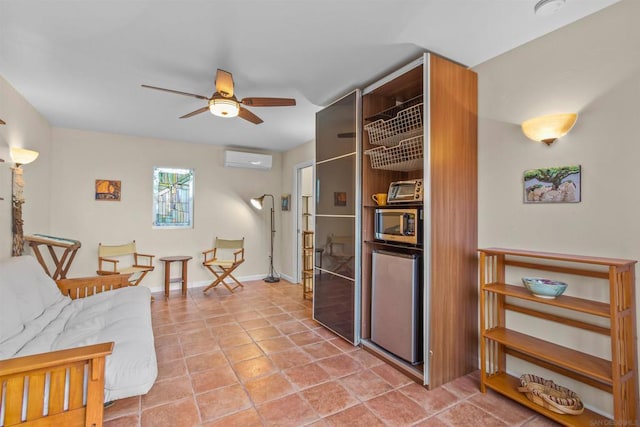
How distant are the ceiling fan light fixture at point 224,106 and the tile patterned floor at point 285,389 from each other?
2103 mm

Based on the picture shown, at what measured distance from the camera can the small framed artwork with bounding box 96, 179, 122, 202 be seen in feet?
14.0

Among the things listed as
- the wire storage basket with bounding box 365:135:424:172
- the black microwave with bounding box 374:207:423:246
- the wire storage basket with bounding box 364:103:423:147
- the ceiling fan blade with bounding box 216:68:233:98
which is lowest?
the black microwave with bounding box 374:207:423:246

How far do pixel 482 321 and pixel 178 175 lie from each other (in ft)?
15.5

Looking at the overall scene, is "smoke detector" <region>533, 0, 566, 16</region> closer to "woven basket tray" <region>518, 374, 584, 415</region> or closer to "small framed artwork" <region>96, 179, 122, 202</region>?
"woven basket tray" <region>518, 374, 584, 415</region>

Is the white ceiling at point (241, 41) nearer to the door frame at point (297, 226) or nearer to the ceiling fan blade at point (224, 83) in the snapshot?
the ceiling fan blade at point (224, 83)

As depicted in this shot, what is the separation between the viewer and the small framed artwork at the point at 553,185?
181 cm

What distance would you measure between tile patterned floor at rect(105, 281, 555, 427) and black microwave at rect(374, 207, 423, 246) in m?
1.06

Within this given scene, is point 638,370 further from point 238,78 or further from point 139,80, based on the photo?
point 139,80

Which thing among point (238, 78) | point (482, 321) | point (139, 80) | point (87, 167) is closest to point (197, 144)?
point (87, 167)

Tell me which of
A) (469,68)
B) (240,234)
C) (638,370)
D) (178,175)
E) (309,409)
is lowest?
(309,409)

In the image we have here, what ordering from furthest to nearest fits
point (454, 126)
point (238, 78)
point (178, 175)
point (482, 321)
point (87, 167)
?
point (178, 175), point (87, 167), point (238, 78), point (454, 126), point (482, 321)

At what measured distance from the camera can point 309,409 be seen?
6.08ft

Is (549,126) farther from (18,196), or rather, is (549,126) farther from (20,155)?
(18,196)

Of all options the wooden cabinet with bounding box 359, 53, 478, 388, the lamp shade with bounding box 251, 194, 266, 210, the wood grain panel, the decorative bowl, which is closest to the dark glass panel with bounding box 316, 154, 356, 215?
the wooden cabinet with bounding box 359, 53, 478, 388
